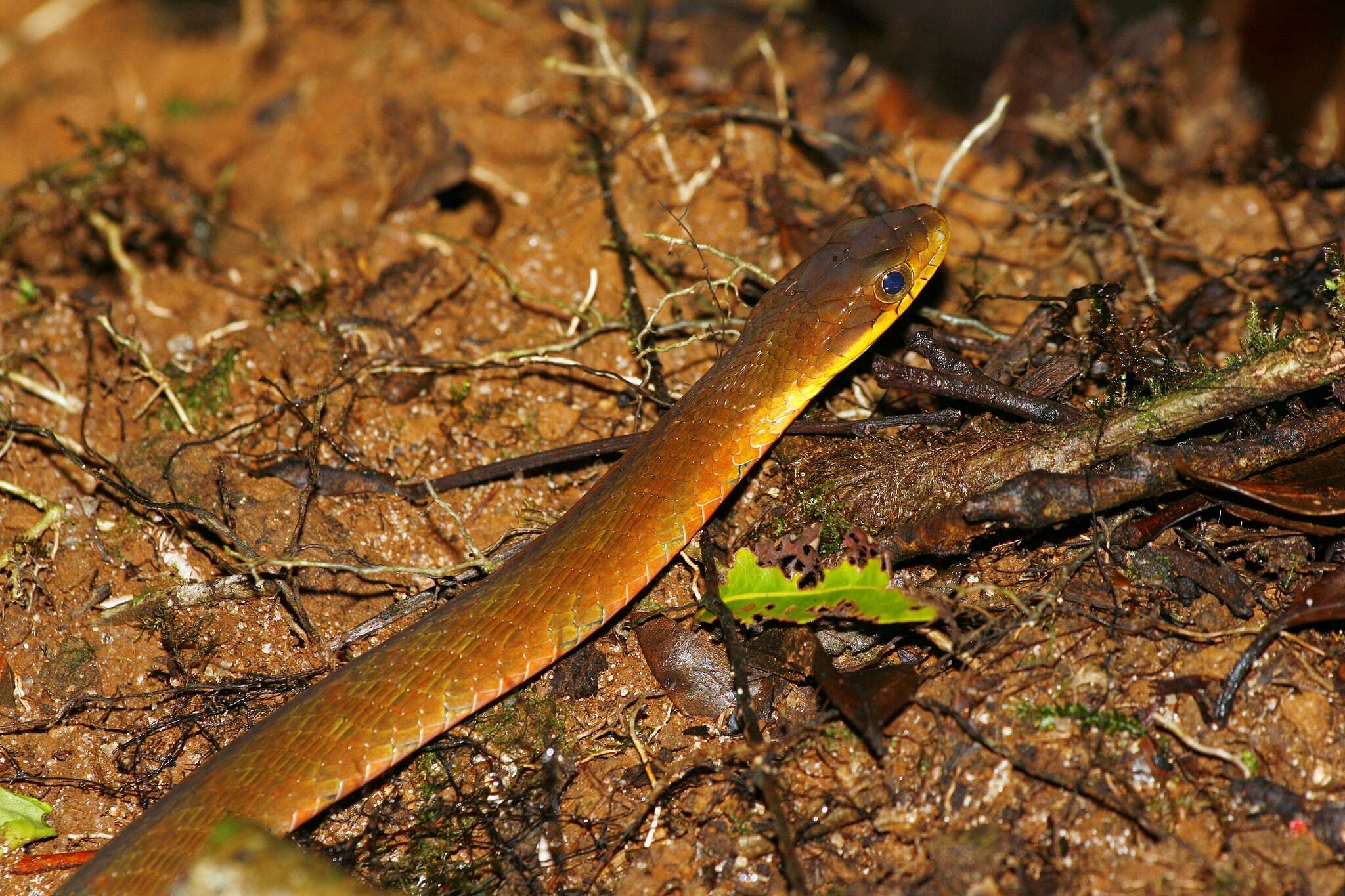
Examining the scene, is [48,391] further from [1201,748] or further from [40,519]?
[1201,748]

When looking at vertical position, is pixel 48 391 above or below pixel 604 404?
above

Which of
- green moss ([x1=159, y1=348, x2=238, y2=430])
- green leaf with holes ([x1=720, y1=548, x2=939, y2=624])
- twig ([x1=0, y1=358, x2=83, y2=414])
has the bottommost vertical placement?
green leaf with holes ([x1=720, y1=548, x2=939, y2=624])

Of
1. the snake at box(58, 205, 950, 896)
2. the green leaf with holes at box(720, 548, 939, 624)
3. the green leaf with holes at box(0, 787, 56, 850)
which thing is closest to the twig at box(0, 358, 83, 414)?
the green leaf with holes at box(0, 787, 56, 850)

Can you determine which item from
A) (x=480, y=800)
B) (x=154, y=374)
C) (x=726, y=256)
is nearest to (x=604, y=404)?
(x=726, y=256)

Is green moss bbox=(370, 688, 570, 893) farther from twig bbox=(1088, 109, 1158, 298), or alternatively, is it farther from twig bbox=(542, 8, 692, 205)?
twig bbox=(1088, 109, 1158, 298)

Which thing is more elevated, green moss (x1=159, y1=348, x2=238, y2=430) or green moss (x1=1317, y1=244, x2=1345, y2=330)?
green moss (x1=159, y1=348, x2=238, y2=430)

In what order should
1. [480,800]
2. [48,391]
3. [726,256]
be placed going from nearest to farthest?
→ [480,800] → [726,256] → [48,391]

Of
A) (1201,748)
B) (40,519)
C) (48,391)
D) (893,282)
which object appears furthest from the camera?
(48,391)
